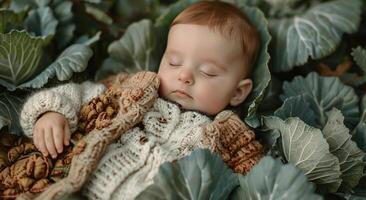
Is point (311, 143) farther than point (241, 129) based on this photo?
No

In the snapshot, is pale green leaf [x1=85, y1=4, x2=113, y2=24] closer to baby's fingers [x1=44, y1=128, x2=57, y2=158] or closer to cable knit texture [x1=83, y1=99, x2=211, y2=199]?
cable knit texture [x1=83, y1=99, x2=211, y2=199]

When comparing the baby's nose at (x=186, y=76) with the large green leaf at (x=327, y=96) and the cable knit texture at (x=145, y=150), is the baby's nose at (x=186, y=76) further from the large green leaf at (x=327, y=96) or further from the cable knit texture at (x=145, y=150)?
A: the large green leaf at (x=327, y=96)

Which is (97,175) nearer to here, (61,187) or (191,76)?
(61,187)

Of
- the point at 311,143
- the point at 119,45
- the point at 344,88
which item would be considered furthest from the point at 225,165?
the point at 119,45

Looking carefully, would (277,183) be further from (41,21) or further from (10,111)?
(41,21)

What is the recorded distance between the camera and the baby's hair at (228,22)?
1.55m

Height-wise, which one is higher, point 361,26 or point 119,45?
point 119,45

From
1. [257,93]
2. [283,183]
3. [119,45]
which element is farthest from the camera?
[119,45]

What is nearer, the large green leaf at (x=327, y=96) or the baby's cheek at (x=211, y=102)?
the baby's cheek at (x=211, y=102)

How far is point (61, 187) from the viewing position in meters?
1.25

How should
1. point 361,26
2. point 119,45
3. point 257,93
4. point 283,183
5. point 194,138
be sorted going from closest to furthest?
point 283,183 < point 194,138 < point 257,93 < point 119,45 < point 361,26

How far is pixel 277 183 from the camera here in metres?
1.20

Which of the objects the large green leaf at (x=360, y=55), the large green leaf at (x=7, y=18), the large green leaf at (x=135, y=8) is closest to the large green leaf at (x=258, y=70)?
the large green leaf at (x=360, y=55)

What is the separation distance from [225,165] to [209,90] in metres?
0.29
